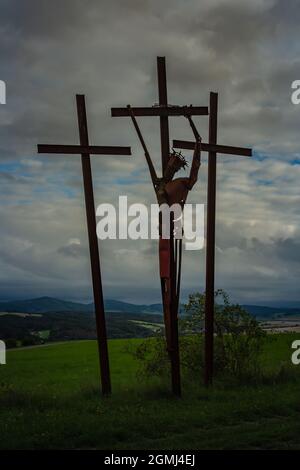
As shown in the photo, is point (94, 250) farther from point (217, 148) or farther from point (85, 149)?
point (217, 148)

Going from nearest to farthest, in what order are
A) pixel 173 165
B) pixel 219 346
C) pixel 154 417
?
pixel 154 417, pixel 173 165, pixel 219 346

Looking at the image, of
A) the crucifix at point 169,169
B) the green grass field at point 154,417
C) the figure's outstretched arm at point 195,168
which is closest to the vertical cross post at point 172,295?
the crucifix at point 169,169

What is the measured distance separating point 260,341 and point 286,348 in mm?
A: 17055

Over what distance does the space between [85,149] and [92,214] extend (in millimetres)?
1537

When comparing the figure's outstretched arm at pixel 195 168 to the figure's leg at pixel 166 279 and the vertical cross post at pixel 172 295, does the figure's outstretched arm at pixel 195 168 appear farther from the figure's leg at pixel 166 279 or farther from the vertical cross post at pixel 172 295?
the figure's leg at pixel 166 279

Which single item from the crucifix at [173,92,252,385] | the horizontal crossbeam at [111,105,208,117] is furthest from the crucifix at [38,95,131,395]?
the crucifix at [173,92,252,385]

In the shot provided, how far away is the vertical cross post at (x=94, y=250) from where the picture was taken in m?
14.8

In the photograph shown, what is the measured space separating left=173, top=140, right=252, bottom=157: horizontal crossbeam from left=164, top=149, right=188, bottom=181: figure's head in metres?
0.66

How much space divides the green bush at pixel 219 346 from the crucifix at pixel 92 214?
291 centimetres

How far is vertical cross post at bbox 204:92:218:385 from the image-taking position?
16312 mm

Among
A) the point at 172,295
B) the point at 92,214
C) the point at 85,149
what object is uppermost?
the point at 85,149

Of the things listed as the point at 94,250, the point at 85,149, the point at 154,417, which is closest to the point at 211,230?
the point at 94,250

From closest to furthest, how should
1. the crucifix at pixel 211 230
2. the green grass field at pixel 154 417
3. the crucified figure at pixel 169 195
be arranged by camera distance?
1. the green grass field at pixel 154 417
2. the crucified figure at pixel 169 195
3. the crucifix at pixel 211 230

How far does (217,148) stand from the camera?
16422 mm
